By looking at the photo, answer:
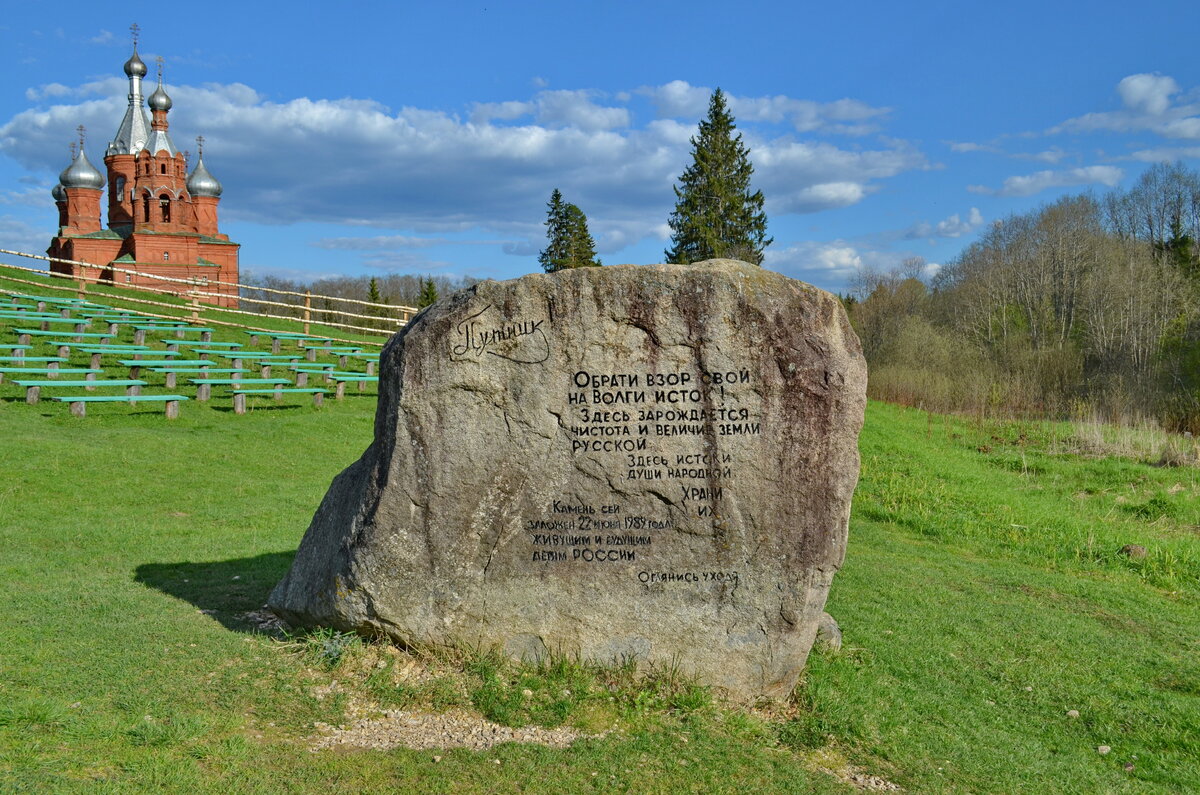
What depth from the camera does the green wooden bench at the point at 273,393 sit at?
56.4 ft

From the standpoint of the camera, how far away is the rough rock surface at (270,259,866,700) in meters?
5.24

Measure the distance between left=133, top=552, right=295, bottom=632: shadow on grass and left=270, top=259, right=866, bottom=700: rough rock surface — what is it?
5.09 ft

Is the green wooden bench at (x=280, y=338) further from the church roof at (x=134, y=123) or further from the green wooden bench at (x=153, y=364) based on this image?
the church roof at (x=134, y=123)

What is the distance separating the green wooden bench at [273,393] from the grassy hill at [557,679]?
225 inches

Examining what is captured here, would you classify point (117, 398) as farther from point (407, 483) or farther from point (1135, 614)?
point (1135, 614)

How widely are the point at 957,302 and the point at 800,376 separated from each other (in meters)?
41.2

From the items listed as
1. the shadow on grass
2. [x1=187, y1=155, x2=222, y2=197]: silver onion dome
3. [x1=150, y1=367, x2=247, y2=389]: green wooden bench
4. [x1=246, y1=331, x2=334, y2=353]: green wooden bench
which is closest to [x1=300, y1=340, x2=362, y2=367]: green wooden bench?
[x1=246, y1=331, x2=334, y2=353]: green wooden bench

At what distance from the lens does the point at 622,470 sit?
17.5 ft

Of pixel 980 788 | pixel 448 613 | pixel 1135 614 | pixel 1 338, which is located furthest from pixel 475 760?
pixel 1 338

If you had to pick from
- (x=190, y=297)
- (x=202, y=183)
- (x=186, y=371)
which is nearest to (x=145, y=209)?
(x=202, y=183)

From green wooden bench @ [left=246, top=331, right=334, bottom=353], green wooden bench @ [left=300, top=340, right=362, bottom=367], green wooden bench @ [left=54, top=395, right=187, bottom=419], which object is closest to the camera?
green wooden bench @ [left=54, top=395, right=187, bottom=419]

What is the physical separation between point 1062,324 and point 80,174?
169 ft
